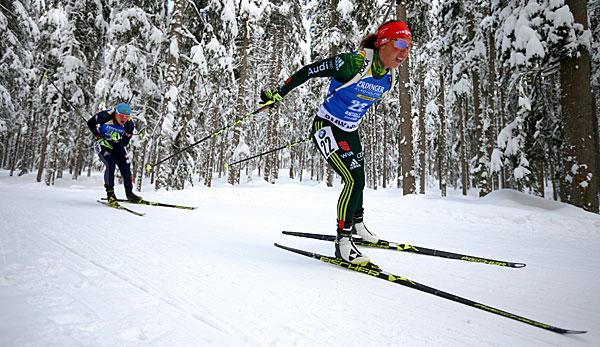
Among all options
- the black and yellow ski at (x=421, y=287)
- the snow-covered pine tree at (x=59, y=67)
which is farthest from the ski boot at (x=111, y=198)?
the snow-covered pine tree at (x=59, y=67)

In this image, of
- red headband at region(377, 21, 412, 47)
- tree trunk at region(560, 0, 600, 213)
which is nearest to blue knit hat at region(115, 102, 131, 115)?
red headband at region(377, 21, 412, 47)

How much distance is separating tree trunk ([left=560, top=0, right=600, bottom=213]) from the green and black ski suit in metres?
6.51

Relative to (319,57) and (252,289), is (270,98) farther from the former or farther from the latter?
(319,57)

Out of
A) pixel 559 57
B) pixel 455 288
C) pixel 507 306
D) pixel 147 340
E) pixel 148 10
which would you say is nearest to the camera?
pixel 147 340

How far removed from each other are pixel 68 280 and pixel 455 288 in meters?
2.88

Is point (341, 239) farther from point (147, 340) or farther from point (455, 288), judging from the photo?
point (147, 340)

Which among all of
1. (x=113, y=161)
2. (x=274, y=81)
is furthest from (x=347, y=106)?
(x=274, y=81)

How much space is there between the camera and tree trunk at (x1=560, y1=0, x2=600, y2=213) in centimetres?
709

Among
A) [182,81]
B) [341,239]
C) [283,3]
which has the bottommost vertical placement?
[341,239]

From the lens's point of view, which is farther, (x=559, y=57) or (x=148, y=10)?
(x=148, y=10)

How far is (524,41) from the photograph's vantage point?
26.0 ft

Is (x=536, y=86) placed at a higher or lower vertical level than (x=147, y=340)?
higher

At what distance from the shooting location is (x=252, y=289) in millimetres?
2215

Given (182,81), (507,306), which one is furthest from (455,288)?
(182,81)
